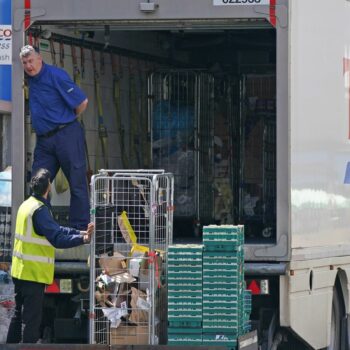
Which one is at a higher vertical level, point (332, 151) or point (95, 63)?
point (95, 63)

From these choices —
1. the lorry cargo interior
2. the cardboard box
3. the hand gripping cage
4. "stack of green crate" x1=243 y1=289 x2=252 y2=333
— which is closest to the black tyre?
the lorry cargo interior

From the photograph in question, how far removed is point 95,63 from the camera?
37.7 ft

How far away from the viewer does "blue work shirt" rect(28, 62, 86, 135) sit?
10102 mm

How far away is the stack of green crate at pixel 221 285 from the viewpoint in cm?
885

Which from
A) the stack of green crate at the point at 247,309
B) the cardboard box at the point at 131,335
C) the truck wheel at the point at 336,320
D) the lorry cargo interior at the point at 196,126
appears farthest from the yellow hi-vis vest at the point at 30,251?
the truck wheel at the point at 336,320

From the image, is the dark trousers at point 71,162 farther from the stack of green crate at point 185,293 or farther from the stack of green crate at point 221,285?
the stack of green crate at point 221,285

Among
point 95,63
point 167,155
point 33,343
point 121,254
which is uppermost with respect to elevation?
point 95,63

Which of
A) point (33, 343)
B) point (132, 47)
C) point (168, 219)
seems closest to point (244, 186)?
point (132, 47)

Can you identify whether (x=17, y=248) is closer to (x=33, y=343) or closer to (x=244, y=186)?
(x=33, y=343)

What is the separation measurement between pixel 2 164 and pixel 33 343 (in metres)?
3.02

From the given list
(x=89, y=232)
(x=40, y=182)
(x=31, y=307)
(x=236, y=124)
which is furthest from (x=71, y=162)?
(x=236, y=124)

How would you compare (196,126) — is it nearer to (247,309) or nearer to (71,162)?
(71,162)

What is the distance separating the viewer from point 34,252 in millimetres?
9562

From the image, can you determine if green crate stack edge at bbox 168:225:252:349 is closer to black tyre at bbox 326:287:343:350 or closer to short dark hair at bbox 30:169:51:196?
short dark hair at bbox 30:169:51:196
